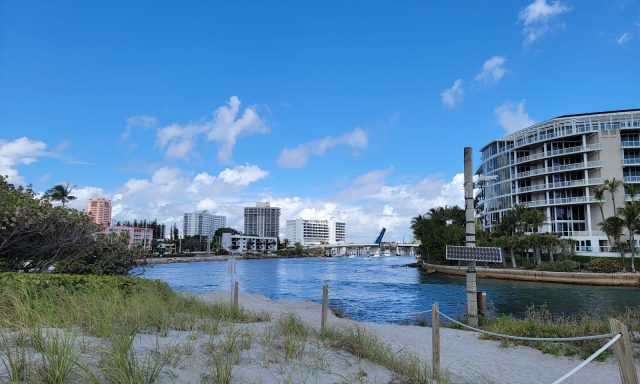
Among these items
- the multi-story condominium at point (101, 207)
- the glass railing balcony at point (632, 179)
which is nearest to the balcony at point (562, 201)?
the glass railing balcony at point (632, 179)

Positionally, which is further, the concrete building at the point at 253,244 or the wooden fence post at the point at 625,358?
the concrete building at the point at 253,244

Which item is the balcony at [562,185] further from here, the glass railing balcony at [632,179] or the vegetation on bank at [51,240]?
the vegetation on bank at [51,240]

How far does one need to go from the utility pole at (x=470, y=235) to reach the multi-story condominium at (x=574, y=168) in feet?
166

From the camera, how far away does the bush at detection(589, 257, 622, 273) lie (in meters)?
42.8

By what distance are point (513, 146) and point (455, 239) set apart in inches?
701

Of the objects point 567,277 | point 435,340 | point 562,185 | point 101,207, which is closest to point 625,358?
point 435,340

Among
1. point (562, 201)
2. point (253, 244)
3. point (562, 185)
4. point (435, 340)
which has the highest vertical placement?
point (562, 185)

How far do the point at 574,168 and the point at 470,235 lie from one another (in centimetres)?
5618

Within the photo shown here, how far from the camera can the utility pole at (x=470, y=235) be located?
12.5 m

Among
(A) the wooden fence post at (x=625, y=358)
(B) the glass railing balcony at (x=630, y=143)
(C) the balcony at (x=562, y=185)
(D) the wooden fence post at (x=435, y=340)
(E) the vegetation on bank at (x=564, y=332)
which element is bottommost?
(E) the vegetation on bank at (x=564, y=332)

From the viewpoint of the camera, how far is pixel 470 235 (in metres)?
12.9

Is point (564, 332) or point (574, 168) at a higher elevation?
point (574, 168)

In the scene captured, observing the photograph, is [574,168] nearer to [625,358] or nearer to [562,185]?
[562,185]

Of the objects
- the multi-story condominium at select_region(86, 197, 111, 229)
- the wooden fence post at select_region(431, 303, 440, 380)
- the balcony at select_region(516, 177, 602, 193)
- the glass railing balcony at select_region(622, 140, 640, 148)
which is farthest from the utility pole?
the multi-story condominium at select_region(86, 197, 111, 229)
